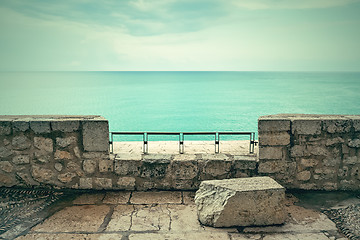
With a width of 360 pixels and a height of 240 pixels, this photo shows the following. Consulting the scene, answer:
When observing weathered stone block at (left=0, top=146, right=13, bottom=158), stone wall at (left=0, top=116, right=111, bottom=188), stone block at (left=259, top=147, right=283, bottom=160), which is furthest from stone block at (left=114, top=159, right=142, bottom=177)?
stone block at (left=259, top=147, right=283, bottom=160)

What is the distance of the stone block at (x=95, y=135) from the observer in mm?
4227

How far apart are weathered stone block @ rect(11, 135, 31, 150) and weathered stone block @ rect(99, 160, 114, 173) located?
3.68 feet

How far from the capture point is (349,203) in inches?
156

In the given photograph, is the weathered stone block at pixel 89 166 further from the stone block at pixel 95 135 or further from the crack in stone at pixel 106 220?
the crack in stone at pixel 106 220

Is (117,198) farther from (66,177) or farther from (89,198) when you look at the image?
(66,177)

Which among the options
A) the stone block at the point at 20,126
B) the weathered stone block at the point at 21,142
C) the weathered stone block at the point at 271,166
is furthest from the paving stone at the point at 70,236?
the weathered stone block at the point at 271,166

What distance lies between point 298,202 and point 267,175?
569 millimetres

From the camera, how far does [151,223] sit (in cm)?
358

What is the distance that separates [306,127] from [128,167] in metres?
2.77

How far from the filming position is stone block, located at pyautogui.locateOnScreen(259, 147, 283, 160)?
4.28 metres

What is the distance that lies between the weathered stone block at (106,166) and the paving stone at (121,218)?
64 centimetres

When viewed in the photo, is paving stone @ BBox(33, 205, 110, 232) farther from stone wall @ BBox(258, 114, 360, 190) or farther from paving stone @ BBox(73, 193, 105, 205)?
stone wall @ BBox(258, 114, 360, 190)

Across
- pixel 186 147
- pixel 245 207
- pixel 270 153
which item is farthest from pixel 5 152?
pixel 270 153

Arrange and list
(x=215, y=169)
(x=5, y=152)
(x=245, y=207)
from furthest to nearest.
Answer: (x=215, y=169)
(x=5, y=152)
(x=245, y=207)
